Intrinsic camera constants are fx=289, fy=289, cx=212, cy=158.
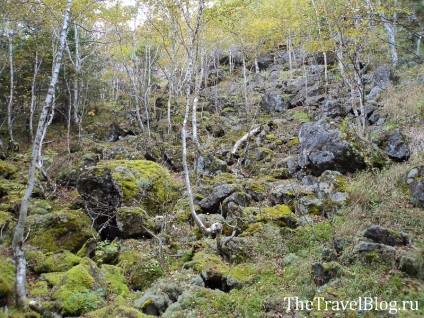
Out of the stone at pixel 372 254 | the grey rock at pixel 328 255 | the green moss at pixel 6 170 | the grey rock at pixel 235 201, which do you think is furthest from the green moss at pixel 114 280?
the green moss at pixel 6 170

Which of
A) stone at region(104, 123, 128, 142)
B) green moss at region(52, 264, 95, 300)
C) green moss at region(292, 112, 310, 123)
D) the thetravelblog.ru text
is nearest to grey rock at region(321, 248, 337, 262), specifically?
the thetravelblog.ru text

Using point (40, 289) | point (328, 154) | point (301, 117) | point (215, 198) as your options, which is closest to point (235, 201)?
point (215, 198)

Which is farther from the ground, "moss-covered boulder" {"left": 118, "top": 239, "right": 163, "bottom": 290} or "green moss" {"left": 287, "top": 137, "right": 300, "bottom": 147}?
"green moss" {"left": 287, "top": 137, "right": 300, "bottom": 147}

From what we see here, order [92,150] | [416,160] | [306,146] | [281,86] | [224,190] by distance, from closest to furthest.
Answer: [416,160] < [224,190] < [306,146] < [92,150] < [281,86]

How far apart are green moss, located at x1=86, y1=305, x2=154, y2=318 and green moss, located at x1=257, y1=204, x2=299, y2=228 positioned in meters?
4.55

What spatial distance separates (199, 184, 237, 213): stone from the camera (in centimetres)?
992

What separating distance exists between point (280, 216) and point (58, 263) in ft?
19.8

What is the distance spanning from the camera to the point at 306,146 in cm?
1220

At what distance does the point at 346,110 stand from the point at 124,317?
16.0 m

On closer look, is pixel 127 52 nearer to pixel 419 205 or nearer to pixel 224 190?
pixel 224 190

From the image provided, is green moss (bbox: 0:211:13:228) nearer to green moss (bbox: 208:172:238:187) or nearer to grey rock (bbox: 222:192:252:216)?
grey rock (bbox: 222:192:252:216)

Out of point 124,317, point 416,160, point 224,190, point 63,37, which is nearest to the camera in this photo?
point 124,317

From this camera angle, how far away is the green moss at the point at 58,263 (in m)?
6.88

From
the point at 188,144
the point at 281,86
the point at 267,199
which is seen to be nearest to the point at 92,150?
the point at 188,144
